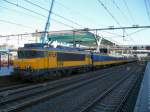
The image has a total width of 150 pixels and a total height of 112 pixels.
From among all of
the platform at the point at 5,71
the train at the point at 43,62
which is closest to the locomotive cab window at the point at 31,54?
the train at the point at 43,62

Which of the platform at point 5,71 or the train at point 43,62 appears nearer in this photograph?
the train at point 43,62

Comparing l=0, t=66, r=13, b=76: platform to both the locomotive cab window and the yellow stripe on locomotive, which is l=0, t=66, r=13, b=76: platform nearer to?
the locomotive cab window

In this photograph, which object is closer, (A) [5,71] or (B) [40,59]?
(B) [40,59]

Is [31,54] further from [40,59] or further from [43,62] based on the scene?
[43,62]

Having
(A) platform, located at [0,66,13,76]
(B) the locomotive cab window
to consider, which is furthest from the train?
(A) platform, located at [0,66,13,76]

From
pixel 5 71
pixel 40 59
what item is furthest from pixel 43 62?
pixel 5 71

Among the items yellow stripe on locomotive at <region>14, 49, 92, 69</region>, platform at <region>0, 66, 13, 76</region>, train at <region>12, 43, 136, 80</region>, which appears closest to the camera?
train at <region>12, 43, 136, 80</region>

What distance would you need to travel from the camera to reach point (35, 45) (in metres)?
22.9

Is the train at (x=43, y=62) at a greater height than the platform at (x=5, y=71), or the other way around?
the train at (x=43, y=62)

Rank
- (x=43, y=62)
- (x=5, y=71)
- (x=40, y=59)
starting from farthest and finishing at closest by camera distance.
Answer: (x=5, y=71)
(x=43, y=62)
(x=40, y=59)

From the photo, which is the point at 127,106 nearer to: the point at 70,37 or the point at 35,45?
the point at 35,45

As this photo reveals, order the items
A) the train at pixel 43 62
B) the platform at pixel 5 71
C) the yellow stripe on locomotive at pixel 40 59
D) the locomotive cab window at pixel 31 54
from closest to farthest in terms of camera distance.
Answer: the train at pixel 43 62
the yellow stripe on locomotive at pixel 40 59
the locomotive cab window at pixel 31 54
the platform at pixel 5 71

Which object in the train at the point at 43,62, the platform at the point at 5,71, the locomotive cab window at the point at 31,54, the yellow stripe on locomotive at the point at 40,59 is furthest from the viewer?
the platform at the point at 5,71

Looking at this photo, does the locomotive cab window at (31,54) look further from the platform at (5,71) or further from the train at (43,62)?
the platform at (5,71)
